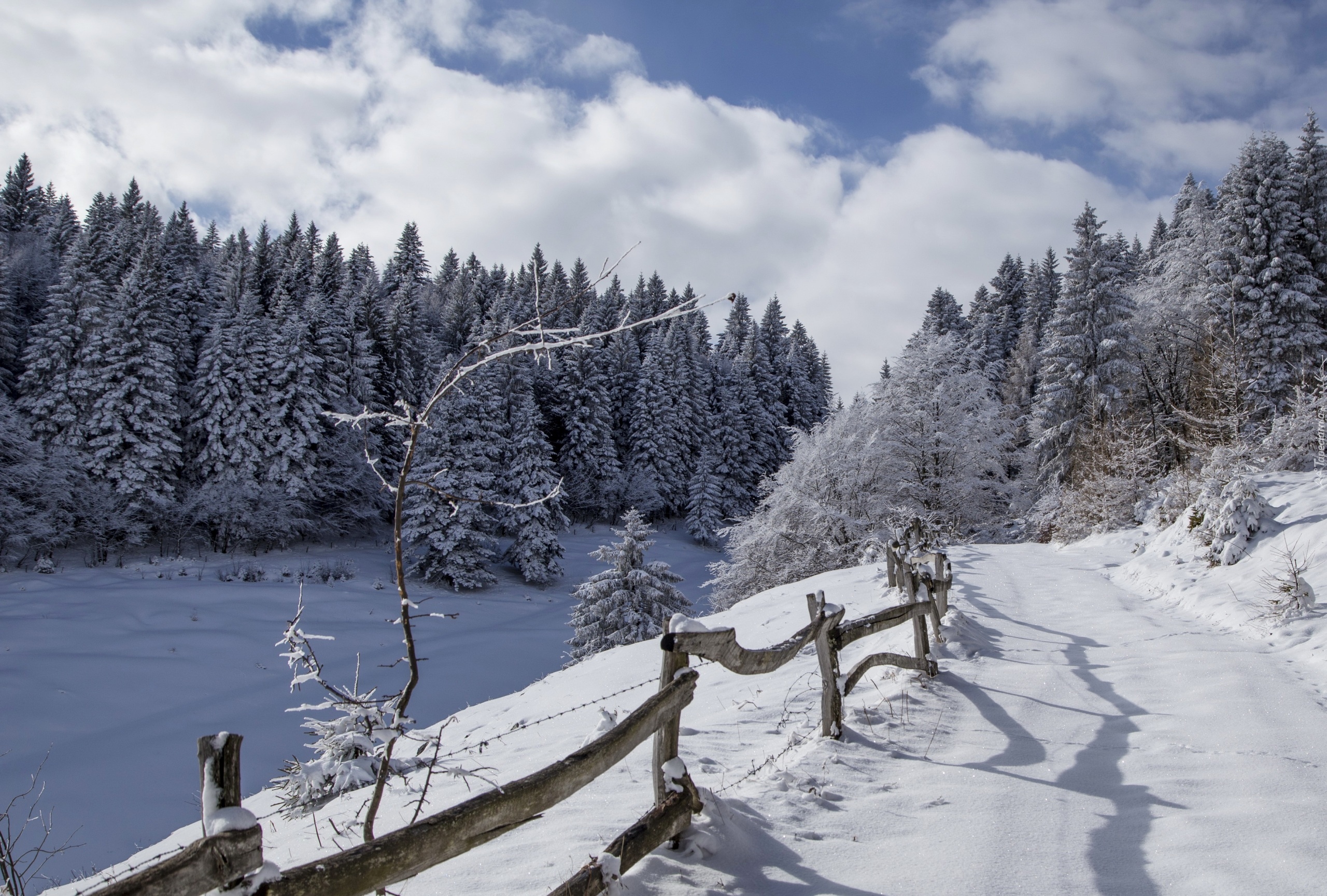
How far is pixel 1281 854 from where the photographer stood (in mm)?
3236

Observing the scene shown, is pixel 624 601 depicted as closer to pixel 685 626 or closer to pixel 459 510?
pixel 459 510

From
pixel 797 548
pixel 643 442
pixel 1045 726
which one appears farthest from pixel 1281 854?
pixel 643 442

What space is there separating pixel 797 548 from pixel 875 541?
580 cm

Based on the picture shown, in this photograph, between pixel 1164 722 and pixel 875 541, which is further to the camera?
pixel 875 541

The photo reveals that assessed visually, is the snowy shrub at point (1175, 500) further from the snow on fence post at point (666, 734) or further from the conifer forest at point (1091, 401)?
the snow on fence post at point (666, 734)

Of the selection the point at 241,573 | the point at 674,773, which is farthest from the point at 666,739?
the point at 241,573

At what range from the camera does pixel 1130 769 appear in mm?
4352

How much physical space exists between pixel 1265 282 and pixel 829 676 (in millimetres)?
29623

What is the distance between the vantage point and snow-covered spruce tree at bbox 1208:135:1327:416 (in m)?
23.3

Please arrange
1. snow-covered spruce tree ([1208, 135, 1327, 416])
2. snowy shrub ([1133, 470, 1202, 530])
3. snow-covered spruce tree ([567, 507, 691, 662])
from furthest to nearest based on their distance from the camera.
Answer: snow-covered spruce tree ([1208, 135, 1327, 416]) → snow-covered spruce tree ([567, 507, 691, 662]) → snowy shrub ([1133, 470, 1202, 530])

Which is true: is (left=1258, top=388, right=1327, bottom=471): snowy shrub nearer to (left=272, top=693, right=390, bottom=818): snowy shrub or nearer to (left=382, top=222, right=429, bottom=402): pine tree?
(left=272, top=693, right=390, bottom=818): snowy shrub

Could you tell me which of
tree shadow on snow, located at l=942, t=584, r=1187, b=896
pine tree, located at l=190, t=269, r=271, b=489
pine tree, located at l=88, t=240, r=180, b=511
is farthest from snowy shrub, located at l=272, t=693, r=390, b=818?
pine tree, located at l=190, t=269, r=271, b=489

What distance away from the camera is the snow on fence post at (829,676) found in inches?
192

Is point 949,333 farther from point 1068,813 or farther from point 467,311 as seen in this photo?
point 467,311
